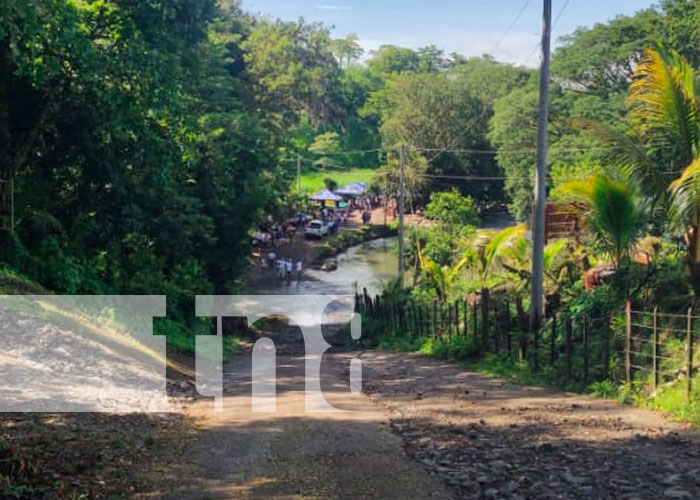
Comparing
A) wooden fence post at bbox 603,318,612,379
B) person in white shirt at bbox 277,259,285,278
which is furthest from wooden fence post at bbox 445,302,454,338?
person in white shirt at bbox 277,259,285,278

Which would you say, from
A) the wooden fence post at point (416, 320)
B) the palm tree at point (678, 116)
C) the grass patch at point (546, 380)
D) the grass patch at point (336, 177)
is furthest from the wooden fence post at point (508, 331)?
the grass patch at point (336, 177)

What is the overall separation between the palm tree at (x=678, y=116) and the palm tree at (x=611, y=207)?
967 millimetres

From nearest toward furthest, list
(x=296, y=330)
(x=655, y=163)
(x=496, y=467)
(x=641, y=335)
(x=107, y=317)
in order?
(x=496, y=467) < (x=641, y=335) < (x=655, y=163) < (x=107, y=317) < (x=296, y=330)

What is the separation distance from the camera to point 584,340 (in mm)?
10695

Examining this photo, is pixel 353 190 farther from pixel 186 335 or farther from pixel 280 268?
Answer: pixel 186 335

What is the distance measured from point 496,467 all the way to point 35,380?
577 centimetres

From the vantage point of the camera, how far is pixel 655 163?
11.6m

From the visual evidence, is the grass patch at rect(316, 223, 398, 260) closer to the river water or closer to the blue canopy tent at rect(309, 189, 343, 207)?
the river water

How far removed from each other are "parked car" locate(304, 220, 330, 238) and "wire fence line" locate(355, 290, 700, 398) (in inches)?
1175

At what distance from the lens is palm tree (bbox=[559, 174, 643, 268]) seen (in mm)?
11977

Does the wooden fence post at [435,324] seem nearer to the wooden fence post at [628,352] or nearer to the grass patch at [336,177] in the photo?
the wooden fence post at [628,352]

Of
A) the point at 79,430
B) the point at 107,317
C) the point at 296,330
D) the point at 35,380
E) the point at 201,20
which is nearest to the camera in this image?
the point at 79,430

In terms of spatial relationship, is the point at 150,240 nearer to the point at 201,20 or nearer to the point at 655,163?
the point at 201,20

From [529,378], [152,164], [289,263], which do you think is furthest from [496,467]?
[289,263]
